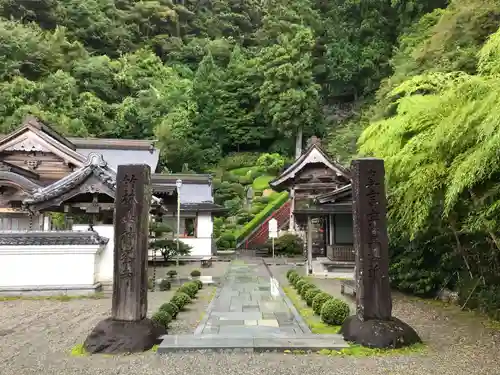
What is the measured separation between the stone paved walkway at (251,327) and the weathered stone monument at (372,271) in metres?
0.49

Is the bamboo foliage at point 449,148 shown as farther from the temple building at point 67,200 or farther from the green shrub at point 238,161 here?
the green shrub at point 238,161

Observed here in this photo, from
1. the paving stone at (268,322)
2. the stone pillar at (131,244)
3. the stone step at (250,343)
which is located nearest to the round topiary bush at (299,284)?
the paving stone at (268,322)

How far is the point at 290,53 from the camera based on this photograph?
150ft

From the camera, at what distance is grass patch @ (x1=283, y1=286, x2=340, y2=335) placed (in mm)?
8156

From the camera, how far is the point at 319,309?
9.62 metres

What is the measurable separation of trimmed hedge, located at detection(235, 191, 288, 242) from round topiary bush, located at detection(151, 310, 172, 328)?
81.7ft

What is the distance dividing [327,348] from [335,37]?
4751cm

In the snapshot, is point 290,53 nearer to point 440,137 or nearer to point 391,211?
point 391,211

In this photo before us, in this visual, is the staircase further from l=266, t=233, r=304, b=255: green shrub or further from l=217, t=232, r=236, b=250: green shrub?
l=266, t=233, r=304, b=255: green shrub

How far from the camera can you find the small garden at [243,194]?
34.4m

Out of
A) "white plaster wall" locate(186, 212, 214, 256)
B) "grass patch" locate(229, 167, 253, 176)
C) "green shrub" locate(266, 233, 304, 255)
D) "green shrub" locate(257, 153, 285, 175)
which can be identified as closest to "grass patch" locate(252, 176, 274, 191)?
"green shrub" locate(257, 153, 285, 175)

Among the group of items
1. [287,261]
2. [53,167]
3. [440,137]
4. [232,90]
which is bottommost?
[287,261]

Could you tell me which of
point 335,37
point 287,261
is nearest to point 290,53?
point 335,37

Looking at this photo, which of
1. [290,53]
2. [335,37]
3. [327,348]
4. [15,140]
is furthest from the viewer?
[335,37]
